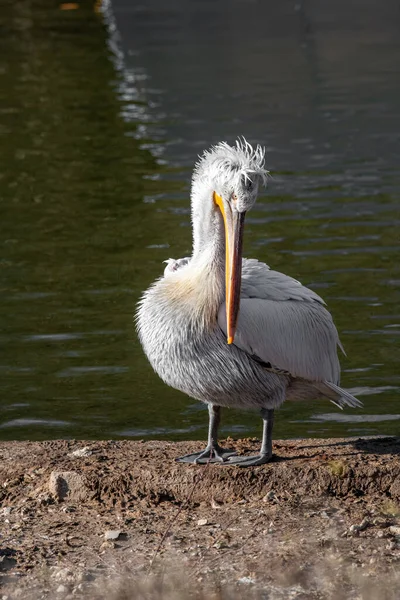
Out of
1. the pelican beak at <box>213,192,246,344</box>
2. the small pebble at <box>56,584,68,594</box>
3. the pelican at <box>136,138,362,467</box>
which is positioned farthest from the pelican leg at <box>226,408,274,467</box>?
the small pebble at <box>56,584,68,594</box>

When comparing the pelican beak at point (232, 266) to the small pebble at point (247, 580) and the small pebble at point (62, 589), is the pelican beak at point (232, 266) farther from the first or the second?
the small pebble at point (62, 589)

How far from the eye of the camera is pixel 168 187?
10336 millimetres

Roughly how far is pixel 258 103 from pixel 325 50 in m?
4.58

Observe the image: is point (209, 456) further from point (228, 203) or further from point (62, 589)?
point (62, 589)

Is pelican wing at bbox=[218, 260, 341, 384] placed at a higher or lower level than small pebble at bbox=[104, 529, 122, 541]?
higher

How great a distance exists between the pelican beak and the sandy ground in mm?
589

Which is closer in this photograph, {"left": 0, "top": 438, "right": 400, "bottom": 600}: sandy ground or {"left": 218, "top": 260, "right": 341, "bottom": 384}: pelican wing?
{"left": 0, "top": 438, "right": 400, "bottom": 600}: sandy ground

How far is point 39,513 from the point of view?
13.6 feet

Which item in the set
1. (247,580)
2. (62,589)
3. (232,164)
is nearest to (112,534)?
(62,589)

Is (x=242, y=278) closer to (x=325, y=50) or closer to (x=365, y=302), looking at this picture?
(x=365, y=302)

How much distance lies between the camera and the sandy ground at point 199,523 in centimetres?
347

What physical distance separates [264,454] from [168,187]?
6161mm

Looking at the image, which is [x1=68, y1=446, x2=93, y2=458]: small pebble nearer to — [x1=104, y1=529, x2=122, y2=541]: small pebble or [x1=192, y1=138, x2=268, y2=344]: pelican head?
[x1=104, y1=529, x2=122, y2=541]: small pebble

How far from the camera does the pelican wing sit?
4.29 m
